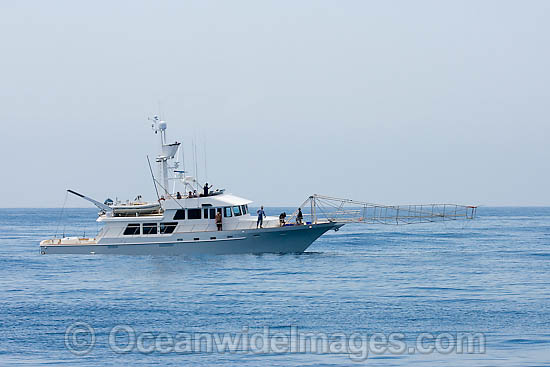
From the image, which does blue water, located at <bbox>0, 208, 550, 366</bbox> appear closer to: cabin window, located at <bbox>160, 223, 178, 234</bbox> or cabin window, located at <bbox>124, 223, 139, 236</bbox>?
cabin window, located at <bbox>124, 223, 139, 236</bbox>

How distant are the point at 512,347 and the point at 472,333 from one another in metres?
2.40

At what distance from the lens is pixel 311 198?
53969mm

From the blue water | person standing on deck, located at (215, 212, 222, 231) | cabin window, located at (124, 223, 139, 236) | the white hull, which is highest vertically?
person standing on deck, located at (215, 212, 222, 231)

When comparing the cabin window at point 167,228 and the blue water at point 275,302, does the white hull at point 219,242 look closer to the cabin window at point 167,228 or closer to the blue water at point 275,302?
the cabin window at point 167,228

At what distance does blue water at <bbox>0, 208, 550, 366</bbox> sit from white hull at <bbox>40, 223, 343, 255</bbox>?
81 centimetres

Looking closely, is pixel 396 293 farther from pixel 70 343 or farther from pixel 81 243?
pixel 81 243

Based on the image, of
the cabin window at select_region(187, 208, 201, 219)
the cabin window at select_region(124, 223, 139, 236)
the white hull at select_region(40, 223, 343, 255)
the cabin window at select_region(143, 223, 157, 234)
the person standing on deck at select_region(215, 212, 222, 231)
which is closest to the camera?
the person standing on deck at select_region(215, 212, 222, 231)

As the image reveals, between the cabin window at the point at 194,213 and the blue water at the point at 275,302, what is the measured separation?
290 cm

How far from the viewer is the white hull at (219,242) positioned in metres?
53.1

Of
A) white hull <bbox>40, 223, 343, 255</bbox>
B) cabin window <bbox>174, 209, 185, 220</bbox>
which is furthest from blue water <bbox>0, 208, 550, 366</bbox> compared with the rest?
cabin window <bbox>174, 209, 185, 220</bbox>

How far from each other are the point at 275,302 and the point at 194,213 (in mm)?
17009

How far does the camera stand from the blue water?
27.7m

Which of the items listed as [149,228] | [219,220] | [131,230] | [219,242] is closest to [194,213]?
[219,220]

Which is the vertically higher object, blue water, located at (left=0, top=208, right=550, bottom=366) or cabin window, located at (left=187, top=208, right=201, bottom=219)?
cabin window, located at (left=187, top=208, right=201, bottom=219)
